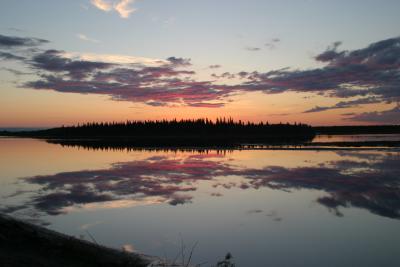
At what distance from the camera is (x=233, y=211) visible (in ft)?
48.1

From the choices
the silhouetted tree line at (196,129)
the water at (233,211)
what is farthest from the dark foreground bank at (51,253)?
the silhouetted tree line at (196,129)

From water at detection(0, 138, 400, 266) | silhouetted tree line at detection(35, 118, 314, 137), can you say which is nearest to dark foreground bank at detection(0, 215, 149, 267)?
water at detection(0, 138, 400, 266)

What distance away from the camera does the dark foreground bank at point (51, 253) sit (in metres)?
8.29

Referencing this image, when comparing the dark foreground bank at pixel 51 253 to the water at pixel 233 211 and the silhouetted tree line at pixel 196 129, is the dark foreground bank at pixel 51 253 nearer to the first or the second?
the water at pixel 233 211

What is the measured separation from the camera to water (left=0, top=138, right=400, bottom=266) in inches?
406

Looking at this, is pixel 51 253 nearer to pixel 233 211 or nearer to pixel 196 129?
pixel 233 211

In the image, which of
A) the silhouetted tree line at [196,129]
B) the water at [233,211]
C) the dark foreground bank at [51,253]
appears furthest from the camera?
the silhouetted tree line at [196,129]

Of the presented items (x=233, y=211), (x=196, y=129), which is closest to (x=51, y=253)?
(x=233, y=211)

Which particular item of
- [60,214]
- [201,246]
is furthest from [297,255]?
[60,214]

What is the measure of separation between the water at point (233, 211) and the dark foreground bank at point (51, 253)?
46.6 inches

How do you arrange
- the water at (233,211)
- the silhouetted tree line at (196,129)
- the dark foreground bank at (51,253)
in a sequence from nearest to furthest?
the dark foreground bank at (51,253)
the water at (233,211)
the silhouetted tree line at (196,129)

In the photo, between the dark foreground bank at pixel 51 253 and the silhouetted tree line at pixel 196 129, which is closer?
the dark foreground bank at pixel 51 253

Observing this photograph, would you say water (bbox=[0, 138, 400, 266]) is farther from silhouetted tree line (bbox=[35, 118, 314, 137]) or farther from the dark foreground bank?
silhouetted tree line (bbox=[35, 118, 314, 137])

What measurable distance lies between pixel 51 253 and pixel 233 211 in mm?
7500
